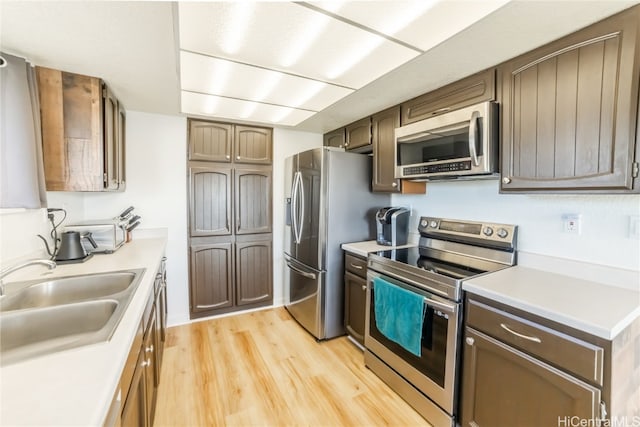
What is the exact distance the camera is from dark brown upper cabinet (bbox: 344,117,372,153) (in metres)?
2.68

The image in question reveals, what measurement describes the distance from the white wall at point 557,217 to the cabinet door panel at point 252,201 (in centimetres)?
188

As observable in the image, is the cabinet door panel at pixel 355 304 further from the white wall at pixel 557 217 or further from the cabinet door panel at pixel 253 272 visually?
the cabinet door panel at pixel 253 272

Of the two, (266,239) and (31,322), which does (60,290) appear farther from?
(266,239)

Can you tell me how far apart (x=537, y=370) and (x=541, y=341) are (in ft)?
0.42

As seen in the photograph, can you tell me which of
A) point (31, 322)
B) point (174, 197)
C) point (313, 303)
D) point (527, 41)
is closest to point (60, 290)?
point (31, 322)

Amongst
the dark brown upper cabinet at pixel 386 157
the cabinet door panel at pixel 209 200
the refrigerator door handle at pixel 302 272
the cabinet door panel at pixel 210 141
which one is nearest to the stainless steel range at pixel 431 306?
the dark brown upper cabinet at pixel 386 157

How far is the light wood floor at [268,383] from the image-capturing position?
1.70 metres

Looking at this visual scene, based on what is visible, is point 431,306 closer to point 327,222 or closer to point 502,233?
point 502,233

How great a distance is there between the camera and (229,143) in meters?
2.99

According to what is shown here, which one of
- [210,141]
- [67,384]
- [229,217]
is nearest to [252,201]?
[229,217]

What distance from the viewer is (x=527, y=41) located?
1388 mm

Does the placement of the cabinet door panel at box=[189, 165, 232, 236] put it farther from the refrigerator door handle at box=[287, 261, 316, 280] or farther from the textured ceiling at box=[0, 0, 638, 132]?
the textured ceiling at box=[0, 0, 638, 132]

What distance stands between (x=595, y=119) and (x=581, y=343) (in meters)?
0.97

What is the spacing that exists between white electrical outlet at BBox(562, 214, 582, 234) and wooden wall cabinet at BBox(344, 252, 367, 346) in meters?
1.28
